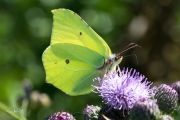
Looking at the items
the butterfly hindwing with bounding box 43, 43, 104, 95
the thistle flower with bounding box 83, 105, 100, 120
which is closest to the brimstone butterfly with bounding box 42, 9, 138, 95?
the butterfly hindwing with bounding box 43, 43, 104, 95

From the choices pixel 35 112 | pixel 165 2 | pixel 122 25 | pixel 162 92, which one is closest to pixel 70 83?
pixel 162 92

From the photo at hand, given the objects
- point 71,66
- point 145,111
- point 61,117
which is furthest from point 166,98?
point 71,66

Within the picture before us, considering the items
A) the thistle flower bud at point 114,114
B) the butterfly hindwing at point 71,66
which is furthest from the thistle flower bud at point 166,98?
the butterfly hindwing at point 71,66

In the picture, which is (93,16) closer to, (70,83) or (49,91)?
(49,91)

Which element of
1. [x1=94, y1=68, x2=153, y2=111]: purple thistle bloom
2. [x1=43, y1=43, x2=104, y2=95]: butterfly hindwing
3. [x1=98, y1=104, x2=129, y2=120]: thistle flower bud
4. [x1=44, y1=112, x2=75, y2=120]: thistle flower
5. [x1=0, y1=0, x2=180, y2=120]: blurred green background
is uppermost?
[x1=0, y1=0, x2=180, y2=120]: blurred green background

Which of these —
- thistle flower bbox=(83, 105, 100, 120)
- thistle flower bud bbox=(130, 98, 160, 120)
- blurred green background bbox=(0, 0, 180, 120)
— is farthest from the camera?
blurred green background bbox=(0, 0, 180, 120)

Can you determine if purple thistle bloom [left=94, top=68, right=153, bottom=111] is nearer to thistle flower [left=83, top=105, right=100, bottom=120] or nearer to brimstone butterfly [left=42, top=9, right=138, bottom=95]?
thistle flower [left=83, top=105, right=100, bottom=120]

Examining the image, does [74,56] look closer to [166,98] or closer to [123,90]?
[123,90]
